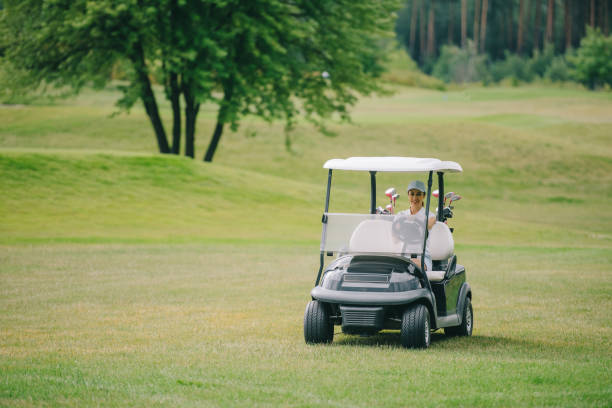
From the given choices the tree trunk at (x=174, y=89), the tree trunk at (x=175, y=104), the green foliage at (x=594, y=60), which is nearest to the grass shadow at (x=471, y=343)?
the tree trunk at (x=174, y=89)

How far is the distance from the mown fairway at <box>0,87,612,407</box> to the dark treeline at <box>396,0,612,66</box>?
50.3 m

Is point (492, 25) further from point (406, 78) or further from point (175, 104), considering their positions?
point (175, 104)

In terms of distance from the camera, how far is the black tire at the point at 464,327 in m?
8.66

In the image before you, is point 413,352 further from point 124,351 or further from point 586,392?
point 124,351

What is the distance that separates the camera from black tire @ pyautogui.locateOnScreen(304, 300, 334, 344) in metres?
7.74

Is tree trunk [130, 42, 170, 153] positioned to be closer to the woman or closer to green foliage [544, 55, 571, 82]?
the woman

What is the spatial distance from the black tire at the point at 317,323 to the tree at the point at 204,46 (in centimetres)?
1998

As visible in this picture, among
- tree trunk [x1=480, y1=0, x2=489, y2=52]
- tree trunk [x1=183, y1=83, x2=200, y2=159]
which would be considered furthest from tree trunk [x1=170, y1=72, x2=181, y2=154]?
tree trunk [x1=480, y1=0, x2=489, y2=52]

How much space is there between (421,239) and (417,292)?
24.3 inches

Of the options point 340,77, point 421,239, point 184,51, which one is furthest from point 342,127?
point 421,239

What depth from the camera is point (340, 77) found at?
31.2 meters

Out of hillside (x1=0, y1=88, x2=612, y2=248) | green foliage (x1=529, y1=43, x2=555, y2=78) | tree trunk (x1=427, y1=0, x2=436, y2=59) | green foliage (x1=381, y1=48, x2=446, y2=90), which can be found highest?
tree trunk (x1=427, y1=0, x2=436, y2=59)

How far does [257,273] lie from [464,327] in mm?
6852

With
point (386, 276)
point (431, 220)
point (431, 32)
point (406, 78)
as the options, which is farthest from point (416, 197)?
point (431, 32)
